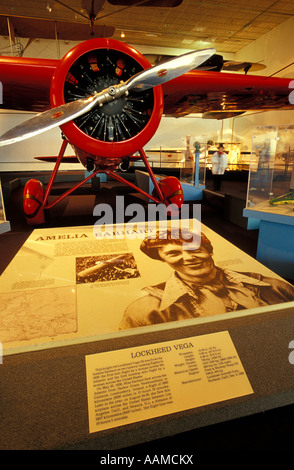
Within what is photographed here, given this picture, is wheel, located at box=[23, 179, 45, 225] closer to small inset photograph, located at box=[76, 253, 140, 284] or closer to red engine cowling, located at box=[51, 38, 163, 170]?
red engine cowling, located at box=[51, 38, 163, 170]

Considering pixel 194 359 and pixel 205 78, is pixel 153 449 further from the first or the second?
pixel 205 78

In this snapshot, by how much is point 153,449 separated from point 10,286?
0.77 meters

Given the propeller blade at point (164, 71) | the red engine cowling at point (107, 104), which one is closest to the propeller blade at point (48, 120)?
the red engine cowling at point (107, 104)

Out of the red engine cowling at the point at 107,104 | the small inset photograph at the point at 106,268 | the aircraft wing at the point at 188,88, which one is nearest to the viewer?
the small inset photograph at the point at 106,268

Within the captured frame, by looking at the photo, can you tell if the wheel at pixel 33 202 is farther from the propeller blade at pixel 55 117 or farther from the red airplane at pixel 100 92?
the propeller blade at pixel 55 117

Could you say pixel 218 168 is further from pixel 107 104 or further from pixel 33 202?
pixel 107 104

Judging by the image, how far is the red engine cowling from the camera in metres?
1.69

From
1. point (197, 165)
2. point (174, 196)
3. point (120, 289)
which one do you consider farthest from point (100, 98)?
point (197, 165)

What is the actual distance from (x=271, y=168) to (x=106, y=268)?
6.58ft

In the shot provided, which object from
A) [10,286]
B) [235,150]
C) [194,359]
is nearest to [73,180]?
[235,150]

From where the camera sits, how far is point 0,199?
5.03 ft

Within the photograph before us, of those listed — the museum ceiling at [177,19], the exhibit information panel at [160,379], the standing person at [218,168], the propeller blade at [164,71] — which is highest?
the museum ceiling at [177,19]

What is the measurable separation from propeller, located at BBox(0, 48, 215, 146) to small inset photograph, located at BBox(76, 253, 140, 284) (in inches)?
31.1

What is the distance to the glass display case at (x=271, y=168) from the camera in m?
2.27
